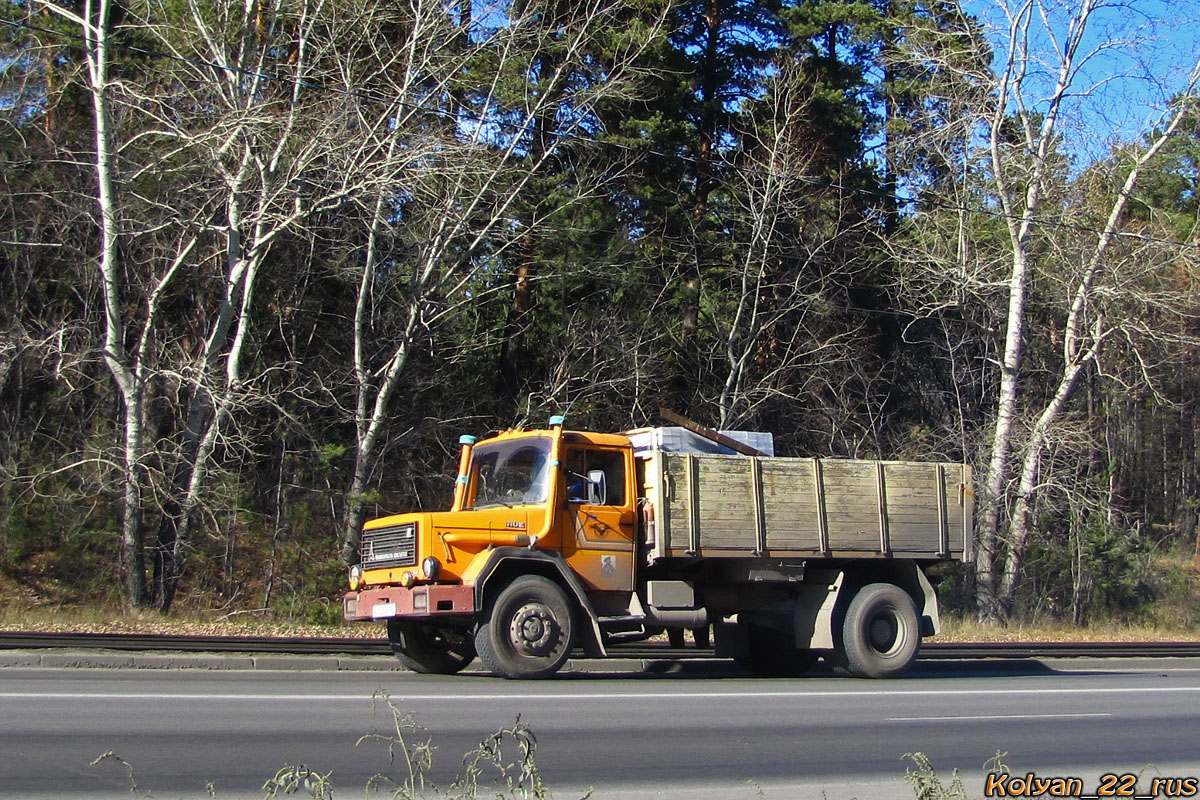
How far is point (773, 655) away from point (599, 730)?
6905 millimetres

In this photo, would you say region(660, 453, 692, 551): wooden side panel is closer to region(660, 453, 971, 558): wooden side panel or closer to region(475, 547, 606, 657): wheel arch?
region(660, 453, 971, 558): wooden side panel

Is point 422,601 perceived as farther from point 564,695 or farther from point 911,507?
point 911,507

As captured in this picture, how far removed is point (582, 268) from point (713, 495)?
41.6 feet

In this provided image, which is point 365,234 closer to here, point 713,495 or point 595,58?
point 595,58

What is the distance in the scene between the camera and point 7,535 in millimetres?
22047

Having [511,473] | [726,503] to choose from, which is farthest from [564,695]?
[726,503]

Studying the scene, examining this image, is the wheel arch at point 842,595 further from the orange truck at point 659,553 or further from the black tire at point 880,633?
the black tire at point 880,633

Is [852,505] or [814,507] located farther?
[852,505]

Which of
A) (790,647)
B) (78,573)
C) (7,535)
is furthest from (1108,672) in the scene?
(7,535)

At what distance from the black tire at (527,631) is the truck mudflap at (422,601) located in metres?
0.38

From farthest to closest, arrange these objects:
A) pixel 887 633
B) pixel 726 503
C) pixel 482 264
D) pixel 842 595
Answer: pixel 482 264
pixel 887 633
pixel 842 595
pixel 726 503

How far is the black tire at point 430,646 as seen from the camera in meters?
13.5

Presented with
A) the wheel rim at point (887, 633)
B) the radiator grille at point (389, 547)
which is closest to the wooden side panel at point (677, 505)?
the radiator grille at point (389, 547)

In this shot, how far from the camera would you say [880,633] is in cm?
1467
